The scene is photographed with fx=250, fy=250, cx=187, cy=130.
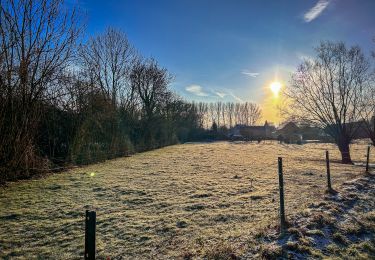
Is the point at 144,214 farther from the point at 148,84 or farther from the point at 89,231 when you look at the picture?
the point at 148,84

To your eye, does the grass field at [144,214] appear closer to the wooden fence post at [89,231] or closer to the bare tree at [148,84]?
the wooden fence post at [89,231]

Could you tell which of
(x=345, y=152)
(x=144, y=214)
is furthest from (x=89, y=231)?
(x=345, y=152)

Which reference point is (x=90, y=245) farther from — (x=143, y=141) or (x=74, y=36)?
(x=143, y=141)

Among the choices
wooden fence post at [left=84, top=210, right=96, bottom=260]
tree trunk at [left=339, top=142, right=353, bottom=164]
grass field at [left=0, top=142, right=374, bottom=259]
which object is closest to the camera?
wooden fence post at [left=84, top=210, right=96, bottom=260]

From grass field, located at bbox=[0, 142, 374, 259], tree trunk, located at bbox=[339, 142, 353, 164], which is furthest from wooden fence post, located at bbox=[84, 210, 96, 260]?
tree trunk, located at bbox=[339, 142, 353, 164]

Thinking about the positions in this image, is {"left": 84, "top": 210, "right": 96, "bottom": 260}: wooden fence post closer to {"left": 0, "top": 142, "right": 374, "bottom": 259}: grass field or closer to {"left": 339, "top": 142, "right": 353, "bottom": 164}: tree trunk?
{"left": 0, "top": 142, "right": 374, "bottom": 259}: grass field

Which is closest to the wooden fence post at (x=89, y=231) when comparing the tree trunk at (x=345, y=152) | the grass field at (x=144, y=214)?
the grass field at (x=144, y=214)

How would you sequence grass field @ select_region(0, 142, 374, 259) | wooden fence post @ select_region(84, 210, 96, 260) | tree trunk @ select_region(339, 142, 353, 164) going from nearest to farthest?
wooden fence post @ select_region(84, 210, 96, 260), grass field @ select_region(0, 142, 374, 259), tree trunk @ select_region(339, 142, 353, 164)

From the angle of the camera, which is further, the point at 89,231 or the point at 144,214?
the point at 144,214

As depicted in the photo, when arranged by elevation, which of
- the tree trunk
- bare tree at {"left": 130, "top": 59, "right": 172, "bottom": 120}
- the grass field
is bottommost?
the grass field

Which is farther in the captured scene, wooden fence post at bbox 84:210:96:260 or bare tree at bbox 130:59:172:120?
bare tree at bbox 130:59:172:120

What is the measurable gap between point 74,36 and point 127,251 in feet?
33.2

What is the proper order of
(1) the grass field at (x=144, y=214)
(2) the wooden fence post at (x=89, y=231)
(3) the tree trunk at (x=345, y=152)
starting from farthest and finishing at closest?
(3) the tree trunk at (x=345, y=152), (1) the grass field at (x=144, y=214), (2) the wooden fence post at (x=89, y=231)

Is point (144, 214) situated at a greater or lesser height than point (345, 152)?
lesser
